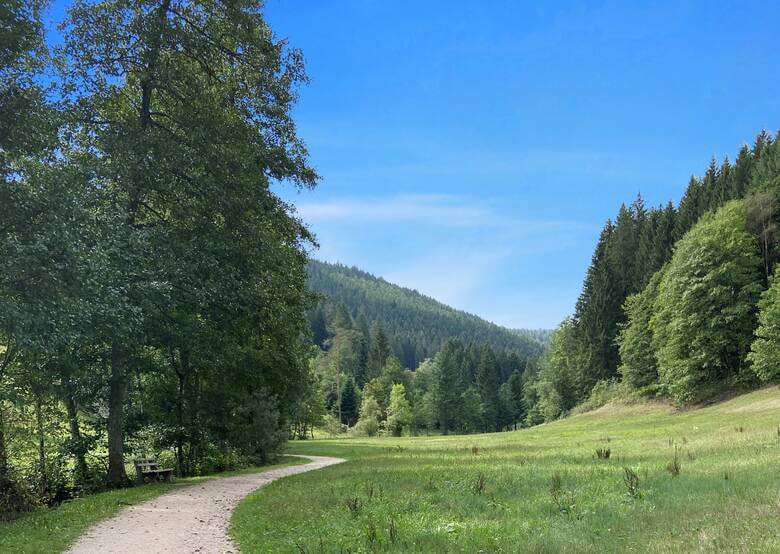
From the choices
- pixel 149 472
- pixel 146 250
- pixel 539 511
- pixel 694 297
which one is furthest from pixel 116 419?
pixel 694 297

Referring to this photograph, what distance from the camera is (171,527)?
11.4 metres

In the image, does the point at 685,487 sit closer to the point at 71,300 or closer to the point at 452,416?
the point at 71,300

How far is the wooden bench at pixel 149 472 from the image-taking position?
1966cm

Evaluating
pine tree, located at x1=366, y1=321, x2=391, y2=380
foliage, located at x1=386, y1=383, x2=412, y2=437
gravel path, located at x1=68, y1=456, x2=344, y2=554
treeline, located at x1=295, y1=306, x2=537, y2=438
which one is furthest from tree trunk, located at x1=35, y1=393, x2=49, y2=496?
pine tree, located at x1=366, y1=321, x2=391, y2=380

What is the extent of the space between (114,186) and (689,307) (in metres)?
51.3

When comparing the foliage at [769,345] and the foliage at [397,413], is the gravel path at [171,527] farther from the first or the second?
the foliage at [397,413]

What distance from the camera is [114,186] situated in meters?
18.5

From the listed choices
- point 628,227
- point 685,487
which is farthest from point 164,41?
point 628,227

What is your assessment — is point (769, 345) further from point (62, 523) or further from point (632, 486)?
point (62, 523)

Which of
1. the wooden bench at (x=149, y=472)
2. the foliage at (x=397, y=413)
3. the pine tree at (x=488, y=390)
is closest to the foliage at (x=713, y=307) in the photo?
the wooden bench at (x=149, y=472)

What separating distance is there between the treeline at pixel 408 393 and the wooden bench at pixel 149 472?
2223 inches

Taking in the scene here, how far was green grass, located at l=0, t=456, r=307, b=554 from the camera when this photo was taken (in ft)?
32.6

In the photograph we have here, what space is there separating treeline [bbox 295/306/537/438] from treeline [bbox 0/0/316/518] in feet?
183

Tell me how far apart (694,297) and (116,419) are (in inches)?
2001
